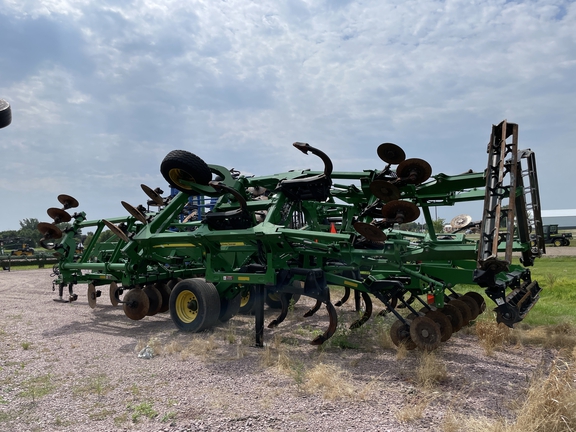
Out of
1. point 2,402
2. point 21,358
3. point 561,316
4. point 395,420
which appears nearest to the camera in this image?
point 395,420

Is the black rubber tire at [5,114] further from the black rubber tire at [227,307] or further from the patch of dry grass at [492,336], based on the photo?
the black rubber tire at [227,307]

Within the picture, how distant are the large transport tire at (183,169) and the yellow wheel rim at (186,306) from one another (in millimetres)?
1875

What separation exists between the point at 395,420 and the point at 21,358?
5.30m

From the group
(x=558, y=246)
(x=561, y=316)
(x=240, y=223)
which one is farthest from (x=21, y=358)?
(x=558, y=246)

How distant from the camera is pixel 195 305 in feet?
27.1

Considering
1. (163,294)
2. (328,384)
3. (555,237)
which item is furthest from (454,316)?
(555,237)

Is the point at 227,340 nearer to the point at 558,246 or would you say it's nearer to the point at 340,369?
the point at 340,369

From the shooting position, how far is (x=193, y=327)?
26.0ft

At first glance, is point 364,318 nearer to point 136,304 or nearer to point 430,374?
point 430,374

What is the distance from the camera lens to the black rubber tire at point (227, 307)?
8547mm

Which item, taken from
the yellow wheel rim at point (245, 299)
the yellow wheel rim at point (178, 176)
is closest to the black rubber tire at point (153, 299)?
the yellow wheel rim at point (245, 299)

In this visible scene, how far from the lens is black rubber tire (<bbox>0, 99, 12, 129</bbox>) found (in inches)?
60.8

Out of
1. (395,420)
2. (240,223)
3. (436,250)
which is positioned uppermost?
(240,223)

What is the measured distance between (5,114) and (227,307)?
289 inches
